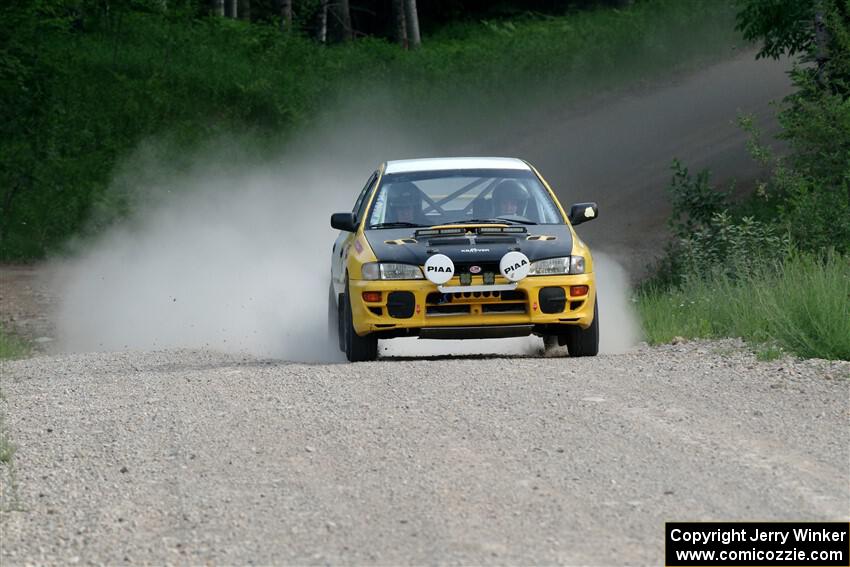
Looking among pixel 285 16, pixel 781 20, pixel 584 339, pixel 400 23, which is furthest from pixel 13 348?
pixel 400 23

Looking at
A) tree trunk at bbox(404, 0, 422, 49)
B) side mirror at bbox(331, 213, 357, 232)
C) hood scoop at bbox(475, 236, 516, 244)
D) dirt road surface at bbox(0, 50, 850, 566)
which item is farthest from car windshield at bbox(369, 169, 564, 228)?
tree trunk at bbox(404, 0, 422, 49)

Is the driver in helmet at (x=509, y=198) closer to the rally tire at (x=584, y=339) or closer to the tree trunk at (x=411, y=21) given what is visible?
the rally tire at (x=584, y=339)

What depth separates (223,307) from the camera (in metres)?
18.9

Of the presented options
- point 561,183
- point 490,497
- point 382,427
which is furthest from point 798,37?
point 490,497

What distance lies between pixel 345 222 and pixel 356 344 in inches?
46.5

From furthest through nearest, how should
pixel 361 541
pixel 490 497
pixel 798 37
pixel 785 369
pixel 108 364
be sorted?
pixel 798 37
pixel 108 364
pixel 785 369
pixel 490 497
pixel 361 541

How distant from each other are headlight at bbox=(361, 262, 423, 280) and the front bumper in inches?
1.8

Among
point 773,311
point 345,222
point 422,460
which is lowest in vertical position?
point 422,460

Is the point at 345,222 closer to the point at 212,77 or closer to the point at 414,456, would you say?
the point at 414,456

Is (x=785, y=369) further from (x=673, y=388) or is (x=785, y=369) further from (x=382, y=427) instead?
(x=382, y=427)

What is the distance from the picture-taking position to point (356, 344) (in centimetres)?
1263

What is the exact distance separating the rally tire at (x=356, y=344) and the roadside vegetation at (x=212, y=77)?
1364 centimetres

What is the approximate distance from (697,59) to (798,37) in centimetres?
1171

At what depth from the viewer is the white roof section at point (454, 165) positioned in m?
13.9
